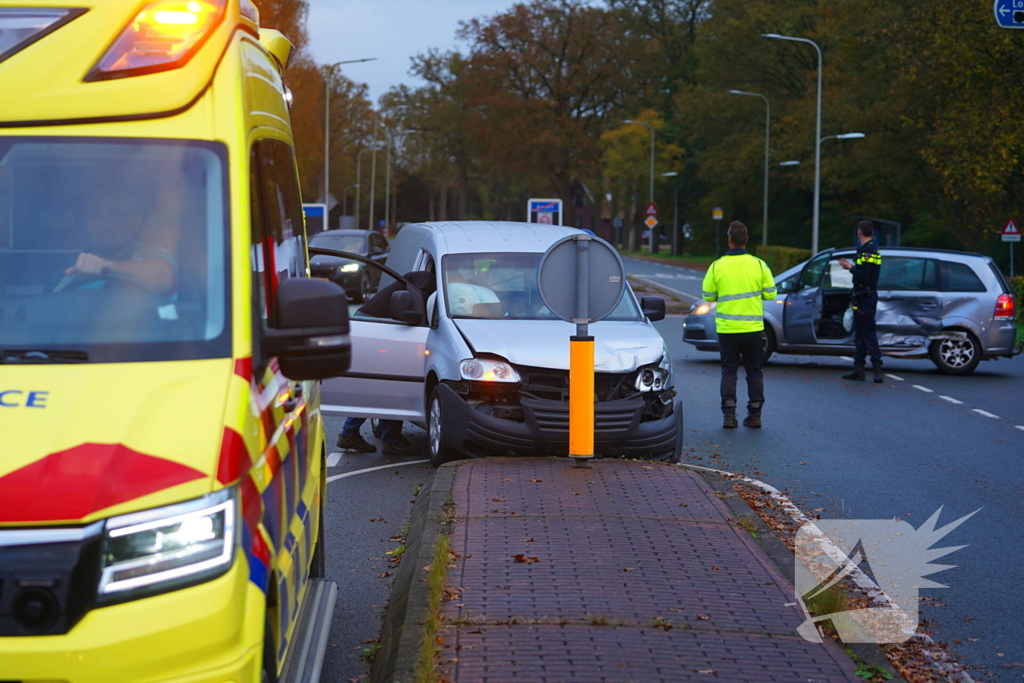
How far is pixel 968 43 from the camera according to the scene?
3231cm

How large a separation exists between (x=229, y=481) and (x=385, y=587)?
3.50 meters

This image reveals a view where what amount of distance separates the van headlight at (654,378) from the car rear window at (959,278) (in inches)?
418

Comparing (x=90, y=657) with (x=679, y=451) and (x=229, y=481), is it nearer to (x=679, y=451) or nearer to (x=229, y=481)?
(x=229, y=481)

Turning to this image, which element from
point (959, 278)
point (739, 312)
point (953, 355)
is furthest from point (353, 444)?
point (959, 278)

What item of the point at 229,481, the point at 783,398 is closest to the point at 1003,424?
the point at 783,398

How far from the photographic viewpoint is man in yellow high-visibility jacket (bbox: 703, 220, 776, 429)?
12.3m

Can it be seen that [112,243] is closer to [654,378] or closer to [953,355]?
[654,378]

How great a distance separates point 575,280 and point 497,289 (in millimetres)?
1494

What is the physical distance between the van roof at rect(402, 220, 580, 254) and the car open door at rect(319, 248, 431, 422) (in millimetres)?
857

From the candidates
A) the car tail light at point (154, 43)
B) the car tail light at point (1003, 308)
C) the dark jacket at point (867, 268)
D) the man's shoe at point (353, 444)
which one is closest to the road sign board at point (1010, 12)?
the dark jacket at point (867, 268)

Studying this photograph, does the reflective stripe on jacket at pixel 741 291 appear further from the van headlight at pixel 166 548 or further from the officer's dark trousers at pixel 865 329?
the van headlight at pixel 166 548

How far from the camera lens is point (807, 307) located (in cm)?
1852

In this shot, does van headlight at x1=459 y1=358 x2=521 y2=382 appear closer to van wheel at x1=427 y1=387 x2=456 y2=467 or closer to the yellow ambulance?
van wheel at x1=427 y1=387 x2=456 y2=467

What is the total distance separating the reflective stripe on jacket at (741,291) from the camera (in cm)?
1229
